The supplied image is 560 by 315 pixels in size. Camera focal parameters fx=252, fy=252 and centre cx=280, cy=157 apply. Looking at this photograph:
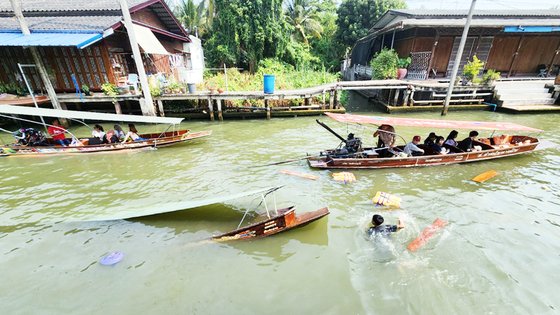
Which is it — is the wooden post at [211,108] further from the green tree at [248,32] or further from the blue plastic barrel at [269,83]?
the green tree at [248,32]

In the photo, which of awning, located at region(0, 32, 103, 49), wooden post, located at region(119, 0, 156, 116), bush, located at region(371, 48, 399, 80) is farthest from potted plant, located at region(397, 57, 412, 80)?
awning, located at region(0, 32, 103, 49)

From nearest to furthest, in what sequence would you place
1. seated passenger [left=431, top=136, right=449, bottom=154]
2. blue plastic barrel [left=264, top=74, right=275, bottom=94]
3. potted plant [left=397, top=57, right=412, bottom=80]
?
seated passenger [left=431, top=136, right=449, bottom=154], blue plastic barrel [left=264, top=74, right=275, bottom=94], potted plant [left=397, top=57, right=412, bottom=80]

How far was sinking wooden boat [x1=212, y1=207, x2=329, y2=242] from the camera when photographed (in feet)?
18.6

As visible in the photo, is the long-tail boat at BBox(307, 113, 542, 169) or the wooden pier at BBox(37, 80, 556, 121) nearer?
the long-tail boat at BBox(307, 113, 542, 169)

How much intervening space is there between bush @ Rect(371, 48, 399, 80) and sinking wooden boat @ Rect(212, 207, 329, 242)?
1802 cm

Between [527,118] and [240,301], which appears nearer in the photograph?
[240,301]

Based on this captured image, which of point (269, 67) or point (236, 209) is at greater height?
point (269, 67)

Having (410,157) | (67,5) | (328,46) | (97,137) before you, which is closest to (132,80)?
(97,137)

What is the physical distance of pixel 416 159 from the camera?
8992 millimetres

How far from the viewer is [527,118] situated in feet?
51.1

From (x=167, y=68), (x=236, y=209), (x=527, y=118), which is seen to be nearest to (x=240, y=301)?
(x=236, y=209)

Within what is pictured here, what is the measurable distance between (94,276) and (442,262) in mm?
7110

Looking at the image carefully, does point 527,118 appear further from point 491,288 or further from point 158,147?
point 158,147

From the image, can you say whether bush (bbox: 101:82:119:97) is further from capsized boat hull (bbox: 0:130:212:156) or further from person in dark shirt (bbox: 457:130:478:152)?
person in dark shirt (bbox: 457:130:478:152)
